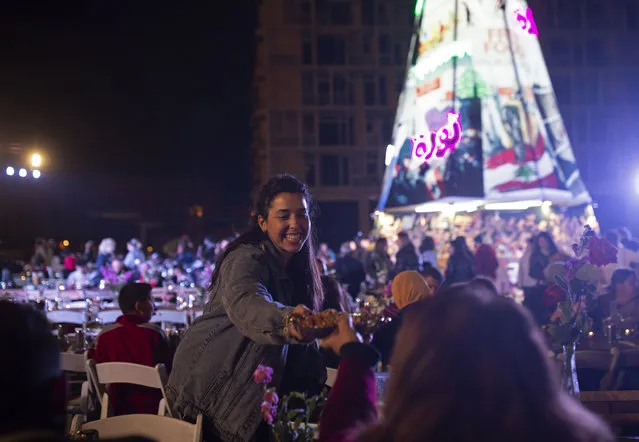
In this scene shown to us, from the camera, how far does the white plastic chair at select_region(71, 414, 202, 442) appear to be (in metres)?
2.46

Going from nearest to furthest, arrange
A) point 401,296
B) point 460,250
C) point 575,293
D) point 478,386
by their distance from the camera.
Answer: point 478,386 → point 575,293 → point 401,296 → point 460,250

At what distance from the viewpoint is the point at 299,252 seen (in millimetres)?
2822

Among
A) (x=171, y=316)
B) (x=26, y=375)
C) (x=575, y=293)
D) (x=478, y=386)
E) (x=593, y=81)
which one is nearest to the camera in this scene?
(x=478, y=386)

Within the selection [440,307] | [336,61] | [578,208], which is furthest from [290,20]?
[440,307]

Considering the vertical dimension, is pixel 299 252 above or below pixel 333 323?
above

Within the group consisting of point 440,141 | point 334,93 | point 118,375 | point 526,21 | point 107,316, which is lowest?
point 107,316

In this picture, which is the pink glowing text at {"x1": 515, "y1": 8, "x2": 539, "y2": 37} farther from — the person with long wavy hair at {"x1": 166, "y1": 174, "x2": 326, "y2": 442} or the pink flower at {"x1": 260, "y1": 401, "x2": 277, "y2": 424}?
the pink flower at {"x1": 260, "y1": 401, "x2": 277, "y2": 424}

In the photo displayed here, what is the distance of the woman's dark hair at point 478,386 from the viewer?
1.25 m

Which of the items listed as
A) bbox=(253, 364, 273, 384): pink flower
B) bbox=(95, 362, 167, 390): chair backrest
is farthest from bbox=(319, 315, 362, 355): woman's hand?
bbox=(95, 362, 167, 390): chair backrest

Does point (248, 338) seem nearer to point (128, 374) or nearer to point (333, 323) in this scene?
point (333, 323)

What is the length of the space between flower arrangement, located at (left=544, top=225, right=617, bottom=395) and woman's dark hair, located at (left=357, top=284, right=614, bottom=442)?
1.83 meters

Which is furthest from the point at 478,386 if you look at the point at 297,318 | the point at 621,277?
the point at 621,277

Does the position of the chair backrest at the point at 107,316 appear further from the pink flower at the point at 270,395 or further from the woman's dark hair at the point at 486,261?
the pink flower at the point at 270,395

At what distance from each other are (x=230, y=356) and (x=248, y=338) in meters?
0.09
